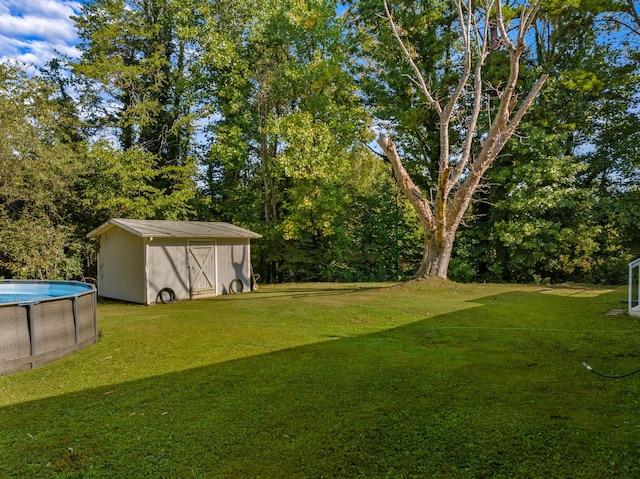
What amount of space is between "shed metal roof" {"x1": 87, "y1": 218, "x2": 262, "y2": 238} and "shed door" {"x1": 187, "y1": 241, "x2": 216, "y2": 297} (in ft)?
1.31

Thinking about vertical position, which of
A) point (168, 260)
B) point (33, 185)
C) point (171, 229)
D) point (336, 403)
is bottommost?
point (336, 403)

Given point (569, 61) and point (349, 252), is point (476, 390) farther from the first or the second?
point (569, 61)

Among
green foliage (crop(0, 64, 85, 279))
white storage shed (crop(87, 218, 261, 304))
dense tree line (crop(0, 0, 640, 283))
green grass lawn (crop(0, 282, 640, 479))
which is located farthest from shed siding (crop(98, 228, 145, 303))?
green grass lawn (crop(0, 282, 640, 479))

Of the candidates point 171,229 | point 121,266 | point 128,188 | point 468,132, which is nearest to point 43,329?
point 171,229

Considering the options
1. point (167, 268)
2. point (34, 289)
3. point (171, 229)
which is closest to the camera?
point (34, 289)

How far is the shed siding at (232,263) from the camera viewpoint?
11963 millimetres

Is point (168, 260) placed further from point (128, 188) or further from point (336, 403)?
point (336, 403)

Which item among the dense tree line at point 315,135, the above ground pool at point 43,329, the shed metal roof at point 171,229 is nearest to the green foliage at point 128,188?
the dense tree line at point 315,135

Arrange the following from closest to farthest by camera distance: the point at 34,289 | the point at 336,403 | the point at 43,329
→ the point at 336,403 → the point at 43,329 → the point at 34,289

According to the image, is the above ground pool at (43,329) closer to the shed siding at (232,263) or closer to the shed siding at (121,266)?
the shed siding at (121,266)

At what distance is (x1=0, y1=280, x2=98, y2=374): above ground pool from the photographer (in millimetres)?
4652

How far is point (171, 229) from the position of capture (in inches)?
429

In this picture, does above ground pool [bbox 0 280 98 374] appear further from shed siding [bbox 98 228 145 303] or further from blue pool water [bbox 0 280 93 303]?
shed siding [bbox 98 228 145 303]

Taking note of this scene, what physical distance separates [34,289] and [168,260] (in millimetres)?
3065
